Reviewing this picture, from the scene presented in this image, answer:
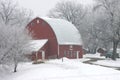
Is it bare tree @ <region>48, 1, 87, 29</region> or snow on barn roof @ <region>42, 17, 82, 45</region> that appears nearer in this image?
snow on barn roof @ <region>42, 17, 82, 45</region>

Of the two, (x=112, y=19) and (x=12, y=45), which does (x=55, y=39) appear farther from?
(x=12, y=45)

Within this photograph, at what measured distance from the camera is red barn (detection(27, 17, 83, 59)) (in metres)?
49.6

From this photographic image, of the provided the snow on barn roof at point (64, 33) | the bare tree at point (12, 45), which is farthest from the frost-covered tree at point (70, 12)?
the bare tree at point (12, 45)

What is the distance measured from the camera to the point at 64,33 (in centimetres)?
5138

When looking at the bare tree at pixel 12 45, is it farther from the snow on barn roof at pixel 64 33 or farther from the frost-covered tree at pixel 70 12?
the frost-covered tree at pixel 70 12

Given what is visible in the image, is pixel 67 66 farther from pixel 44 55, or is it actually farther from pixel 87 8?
pixel 87 8

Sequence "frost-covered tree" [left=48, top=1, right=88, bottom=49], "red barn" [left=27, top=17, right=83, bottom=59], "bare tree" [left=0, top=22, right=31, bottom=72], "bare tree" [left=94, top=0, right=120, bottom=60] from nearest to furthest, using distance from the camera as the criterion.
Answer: "bare tree" [left=0, top=22, right=31, bottom=72]
"bare tree" [left=94, top=0, right=120, bottom=60]
"red barn" [left=27, top=17, right=83, bottom=59]
"frost-covered tree" [left=48, top=1, right=88, bottom=49]

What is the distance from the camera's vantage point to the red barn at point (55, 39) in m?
49.6

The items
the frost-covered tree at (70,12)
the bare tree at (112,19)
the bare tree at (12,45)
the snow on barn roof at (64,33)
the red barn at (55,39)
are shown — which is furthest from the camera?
the frost-covered tree at (70,12)

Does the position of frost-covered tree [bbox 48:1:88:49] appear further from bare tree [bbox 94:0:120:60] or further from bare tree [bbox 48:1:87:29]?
bare tree [bbox 94:0:120:60]

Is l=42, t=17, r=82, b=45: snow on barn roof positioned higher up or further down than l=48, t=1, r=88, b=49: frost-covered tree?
further down

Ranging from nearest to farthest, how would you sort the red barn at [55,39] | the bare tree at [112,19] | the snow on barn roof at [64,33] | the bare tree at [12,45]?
the bare tree at [12,45]
the bare tree at [112,19]
the red barn at [55,39]
the snow on barn roof at [64,33]

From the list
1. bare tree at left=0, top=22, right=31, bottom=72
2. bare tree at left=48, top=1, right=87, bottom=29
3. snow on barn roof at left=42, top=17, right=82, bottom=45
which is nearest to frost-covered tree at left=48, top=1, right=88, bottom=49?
bare tree at left=48, top=1, right=87, bottom=29

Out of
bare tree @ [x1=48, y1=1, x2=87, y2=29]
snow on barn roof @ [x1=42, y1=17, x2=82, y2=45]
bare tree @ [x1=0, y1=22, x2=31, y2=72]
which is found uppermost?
bare tree @ [x1=48, y1=1, x2=87, y2=29]
